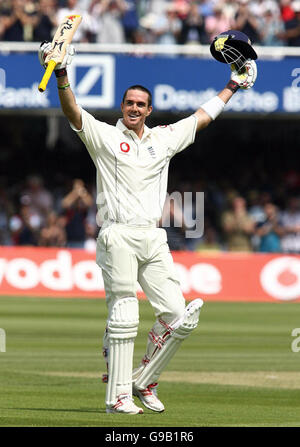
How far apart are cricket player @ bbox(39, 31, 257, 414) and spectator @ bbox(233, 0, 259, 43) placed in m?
14.7

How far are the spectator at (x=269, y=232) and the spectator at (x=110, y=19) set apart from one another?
4849 mm

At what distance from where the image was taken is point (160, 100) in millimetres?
23031

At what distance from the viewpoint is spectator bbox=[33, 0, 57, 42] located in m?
22.2

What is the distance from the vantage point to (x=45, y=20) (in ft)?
72.8

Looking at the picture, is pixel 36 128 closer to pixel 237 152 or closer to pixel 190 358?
pixel 237 152

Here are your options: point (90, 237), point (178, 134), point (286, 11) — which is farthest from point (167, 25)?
point (178, 134)

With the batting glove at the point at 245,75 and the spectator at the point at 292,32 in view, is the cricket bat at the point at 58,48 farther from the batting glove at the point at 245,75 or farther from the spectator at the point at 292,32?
the spectator at the point at 292,32

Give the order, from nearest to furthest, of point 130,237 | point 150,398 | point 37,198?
point 130,237
point 150,398
point 37,198

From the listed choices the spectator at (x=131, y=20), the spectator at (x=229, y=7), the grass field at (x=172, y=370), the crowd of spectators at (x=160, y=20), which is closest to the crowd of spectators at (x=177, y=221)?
the grass field at (x=172, y=370)

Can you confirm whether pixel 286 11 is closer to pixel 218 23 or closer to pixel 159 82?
pixel 218 23

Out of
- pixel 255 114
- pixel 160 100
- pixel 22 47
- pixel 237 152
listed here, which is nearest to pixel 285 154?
pixel 237 152

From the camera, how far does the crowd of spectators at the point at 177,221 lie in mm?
22172

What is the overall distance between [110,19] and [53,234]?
15.4 feet

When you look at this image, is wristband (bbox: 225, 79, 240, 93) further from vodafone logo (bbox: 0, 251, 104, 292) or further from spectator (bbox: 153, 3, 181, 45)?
spectator (bbox: 153, 3, 181, 45)
